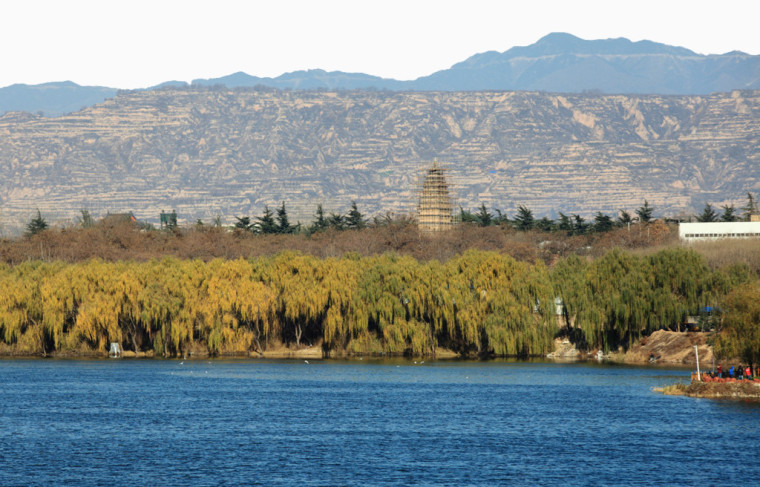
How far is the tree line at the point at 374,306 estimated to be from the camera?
98375mm

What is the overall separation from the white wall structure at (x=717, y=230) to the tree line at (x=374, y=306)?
202 feet

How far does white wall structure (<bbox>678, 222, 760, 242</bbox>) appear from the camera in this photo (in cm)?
16162

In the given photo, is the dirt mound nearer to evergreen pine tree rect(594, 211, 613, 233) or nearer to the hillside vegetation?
the hillside vegetation

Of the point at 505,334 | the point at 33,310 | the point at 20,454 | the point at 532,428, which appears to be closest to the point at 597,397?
the point at 532,428

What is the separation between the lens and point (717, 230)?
544 feet

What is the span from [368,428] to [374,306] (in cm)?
3971

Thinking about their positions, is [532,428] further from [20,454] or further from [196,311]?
[196,311]

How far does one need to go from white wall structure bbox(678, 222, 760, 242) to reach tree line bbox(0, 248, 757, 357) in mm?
61565

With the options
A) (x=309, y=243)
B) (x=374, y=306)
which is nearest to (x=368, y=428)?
(x=374, y=306)

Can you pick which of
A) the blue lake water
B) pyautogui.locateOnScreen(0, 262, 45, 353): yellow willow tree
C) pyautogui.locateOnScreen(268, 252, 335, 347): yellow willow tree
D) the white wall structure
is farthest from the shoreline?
the white wall structure

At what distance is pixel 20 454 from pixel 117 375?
108ft

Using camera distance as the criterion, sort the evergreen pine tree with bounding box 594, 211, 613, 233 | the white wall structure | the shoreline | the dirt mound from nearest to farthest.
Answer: the shoreline, the dirt mound, the white wall structure, the evergreen pine tree with bounding box 594, 211, 613, 233

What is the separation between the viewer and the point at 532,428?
63.2m

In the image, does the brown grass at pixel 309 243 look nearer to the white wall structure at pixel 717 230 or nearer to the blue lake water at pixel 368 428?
the white wall structure at pixel 717 230
